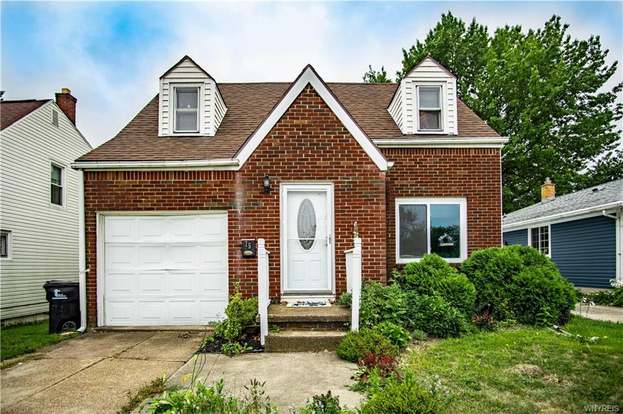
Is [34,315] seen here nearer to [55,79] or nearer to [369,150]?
[55,79]

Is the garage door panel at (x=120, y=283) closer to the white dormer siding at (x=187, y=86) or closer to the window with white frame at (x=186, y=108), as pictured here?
the white dormer siding at (x=187, y=86)

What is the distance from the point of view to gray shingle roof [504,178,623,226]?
14273 millimetres

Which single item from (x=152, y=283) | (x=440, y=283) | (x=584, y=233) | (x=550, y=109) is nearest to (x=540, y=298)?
(x=440, y=283)

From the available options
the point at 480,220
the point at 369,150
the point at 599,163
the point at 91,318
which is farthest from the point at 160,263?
the point at 599,163

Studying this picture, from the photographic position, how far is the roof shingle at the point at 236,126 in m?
9.07

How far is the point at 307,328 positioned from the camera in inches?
277

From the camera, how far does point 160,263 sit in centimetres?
879

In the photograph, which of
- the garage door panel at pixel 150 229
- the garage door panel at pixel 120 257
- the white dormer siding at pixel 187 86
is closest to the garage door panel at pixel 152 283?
the garage door panel at pixel 120 257

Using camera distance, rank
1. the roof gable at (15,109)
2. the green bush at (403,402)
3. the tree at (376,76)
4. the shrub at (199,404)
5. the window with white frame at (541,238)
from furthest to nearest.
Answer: the tree at (376,76) < the window with white frame at (541,238) < the roof gable at (15,109) < the shrub at (199,404) < the green bush at (403,402)

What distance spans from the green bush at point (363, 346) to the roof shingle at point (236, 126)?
15.4ft

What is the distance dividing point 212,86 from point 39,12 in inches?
170

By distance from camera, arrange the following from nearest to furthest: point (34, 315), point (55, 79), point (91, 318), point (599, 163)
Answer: point (91, 318) → point (34, 315) → point (55, 79) → point (599, 163)

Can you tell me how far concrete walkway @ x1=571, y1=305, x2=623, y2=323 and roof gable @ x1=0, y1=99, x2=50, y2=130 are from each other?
55.5 feet

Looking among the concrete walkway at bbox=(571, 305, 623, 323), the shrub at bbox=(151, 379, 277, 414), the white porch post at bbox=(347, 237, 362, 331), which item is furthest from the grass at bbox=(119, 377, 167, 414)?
the concrete walkway at bbox=(571, 305, 623, 323)
